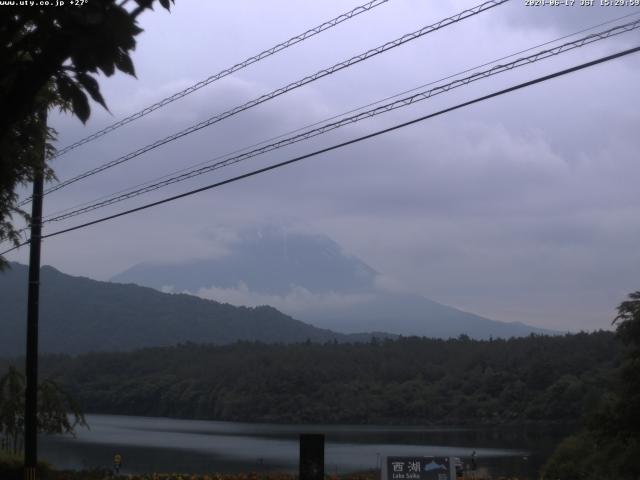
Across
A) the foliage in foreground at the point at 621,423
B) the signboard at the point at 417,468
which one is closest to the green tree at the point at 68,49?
the signboard at the point at 417,468

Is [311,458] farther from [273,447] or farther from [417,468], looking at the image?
[273,447]

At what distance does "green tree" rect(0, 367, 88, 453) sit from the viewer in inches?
1020

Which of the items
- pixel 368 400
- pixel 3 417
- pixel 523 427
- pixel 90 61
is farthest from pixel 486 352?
pixel 90 61

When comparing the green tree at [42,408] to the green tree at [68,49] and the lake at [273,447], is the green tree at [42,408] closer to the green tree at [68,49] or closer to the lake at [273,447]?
the lake at [273,447]

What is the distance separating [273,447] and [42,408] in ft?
118

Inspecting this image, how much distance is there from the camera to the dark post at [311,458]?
11284 millimetres

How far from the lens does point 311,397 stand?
104500mm

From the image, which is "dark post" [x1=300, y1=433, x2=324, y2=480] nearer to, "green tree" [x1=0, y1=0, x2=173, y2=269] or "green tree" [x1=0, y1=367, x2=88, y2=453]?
"green tree" [x1=0, y1=0, x2=173, y2=269]

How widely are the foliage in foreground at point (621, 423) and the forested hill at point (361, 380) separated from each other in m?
34.8

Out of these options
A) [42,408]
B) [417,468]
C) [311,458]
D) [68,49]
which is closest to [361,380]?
[42,408]

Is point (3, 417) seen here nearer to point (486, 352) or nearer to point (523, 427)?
point (523, 427)

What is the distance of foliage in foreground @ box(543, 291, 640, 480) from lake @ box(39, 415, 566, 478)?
2.97 meters

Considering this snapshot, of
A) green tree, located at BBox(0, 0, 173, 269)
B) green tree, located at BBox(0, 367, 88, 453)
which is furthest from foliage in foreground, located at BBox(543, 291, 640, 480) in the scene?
green tree, located at BBox(0, 0, 173, 269)

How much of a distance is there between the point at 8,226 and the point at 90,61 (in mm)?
9970
